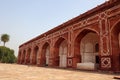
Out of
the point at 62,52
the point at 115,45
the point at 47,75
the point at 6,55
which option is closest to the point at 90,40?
the point at 62,52

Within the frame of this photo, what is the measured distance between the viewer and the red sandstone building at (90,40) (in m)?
9.71

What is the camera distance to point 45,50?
2130cm

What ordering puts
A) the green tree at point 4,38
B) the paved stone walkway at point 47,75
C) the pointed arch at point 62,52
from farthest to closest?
1. the green tree at point 4,38
2. the pointed arch at point 62,52
3. the paved stone walkway at point 47,75

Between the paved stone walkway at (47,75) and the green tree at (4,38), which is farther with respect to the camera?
the green tree at (4,38)

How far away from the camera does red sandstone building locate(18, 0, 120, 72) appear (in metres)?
9.71

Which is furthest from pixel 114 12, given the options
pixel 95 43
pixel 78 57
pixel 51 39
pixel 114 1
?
pixel 51 39

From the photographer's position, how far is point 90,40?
52.2 ft

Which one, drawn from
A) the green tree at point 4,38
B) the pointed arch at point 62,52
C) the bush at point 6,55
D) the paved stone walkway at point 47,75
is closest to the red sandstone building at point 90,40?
the pointed arch at point 62,52

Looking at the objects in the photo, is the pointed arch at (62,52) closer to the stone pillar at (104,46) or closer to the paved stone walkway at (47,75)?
the stone pillar at (104,46)

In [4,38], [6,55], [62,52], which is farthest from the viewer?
[4,38]

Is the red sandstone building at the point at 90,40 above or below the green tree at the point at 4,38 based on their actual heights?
below

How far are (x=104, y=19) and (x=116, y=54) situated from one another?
266 centimetres

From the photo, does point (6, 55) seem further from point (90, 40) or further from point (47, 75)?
point (47, 75)

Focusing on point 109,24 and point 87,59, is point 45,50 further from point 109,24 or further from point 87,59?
point 109,24
